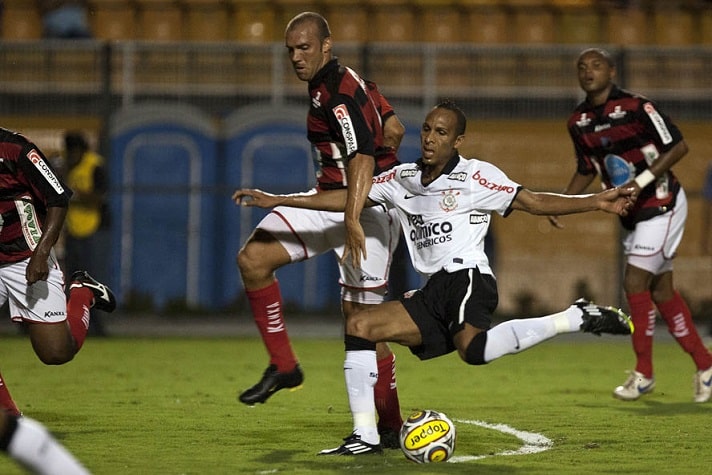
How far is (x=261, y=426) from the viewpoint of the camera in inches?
304

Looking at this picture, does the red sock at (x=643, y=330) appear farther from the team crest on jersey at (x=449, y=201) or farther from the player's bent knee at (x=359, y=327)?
the player's bent knee at (x=359, y=327)

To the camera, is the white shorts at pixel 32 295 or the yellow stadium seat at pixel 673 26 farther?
the yellow stadium seat at pixel 673 26

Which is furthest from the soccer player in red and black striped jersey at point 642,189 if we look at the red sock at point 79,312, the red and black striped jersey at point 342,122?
the red sock at point 79,312

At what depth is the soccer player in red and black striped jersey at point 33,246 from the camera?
7102mm

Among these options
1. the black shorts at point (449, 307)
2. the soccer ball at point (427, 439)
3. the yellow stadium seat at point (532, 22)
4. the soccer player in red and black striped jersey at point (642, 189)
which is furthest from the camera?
the yellow stadium seat at point (532, 22)

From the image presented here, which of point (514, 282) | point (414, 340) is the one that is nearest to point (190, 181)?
point (514, 282)

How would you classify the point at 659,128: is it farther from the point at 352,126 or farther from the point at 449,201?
the point at 352,126

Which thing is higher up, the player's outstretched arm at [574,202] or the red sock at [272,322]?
the player's outstretched arm at [574,202]

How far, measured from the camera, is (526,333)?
6.40 meters

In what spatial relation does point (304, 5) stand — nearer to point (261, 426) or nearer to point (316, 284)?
point (316, 284)

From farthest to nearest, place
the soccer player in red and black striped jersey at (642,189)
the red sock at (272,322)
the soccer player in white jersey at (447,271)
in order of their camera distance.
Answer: the soccer player in red and black striped jersey at (642,189), the red sock at (272,322), the soccer player in white jersey at (447,271)

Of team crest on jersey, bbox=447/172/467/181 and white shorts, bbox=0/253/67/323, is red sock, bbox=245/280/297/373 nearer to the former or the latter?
white shorts, bbox=0/253/67/323

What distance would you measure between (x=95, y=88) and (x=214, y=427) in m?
9.79

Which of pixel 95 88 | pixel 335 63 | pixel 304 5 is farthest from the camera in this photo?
pixel 304 5
